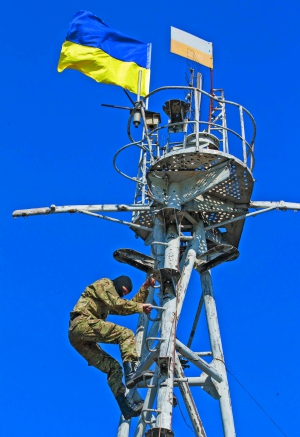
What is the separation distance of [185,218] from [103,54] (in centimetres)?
546

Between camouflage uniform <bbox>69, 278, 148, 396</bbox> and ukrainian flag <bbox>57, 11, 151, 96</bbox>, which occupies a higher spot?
ukrainian flag <bbox>57, 11, 151, 96</bbox>

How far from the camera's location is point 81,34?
22.5 metres

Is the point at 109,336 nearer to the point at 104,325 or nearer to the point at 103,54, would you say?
the point at 104,325

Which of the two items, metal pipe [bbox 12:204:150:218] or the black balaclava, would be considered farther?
metal pipe [bbox 12:204:150:218]

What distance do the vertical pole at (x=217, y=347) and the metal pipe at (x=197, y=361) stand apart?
0.24 metres

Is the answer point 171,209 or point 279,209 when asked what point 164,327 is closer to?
point 171,209

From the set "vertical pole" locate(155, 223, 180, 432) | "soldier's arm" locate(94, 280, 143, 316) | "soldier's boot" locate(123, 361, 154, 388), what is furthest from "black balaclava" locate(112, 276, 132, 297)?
"soldier's boot" locate(123, 361, 154, 388)

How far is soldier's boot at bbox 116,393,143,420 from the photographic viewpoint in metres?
14.9

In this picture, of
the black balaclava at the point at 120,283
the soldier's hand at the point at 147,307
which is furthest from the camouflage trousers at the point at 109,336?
the black balaclava at the point at 120,283

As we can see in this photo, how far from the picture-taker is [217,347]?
18078 mm

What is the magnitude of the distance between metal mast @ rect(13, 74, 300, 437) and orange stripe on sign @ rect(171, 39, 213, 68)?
1.21m

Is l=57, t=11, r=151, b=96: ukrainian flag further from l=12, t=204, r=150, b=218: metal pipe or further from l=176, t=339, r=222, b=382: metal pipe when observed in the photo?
l=176, t=339, r=222, b=382: metal pipe

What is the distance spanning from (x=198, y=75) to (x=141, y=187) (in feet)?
10.1

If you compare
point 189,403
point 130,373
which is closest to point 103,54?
point 189,403
